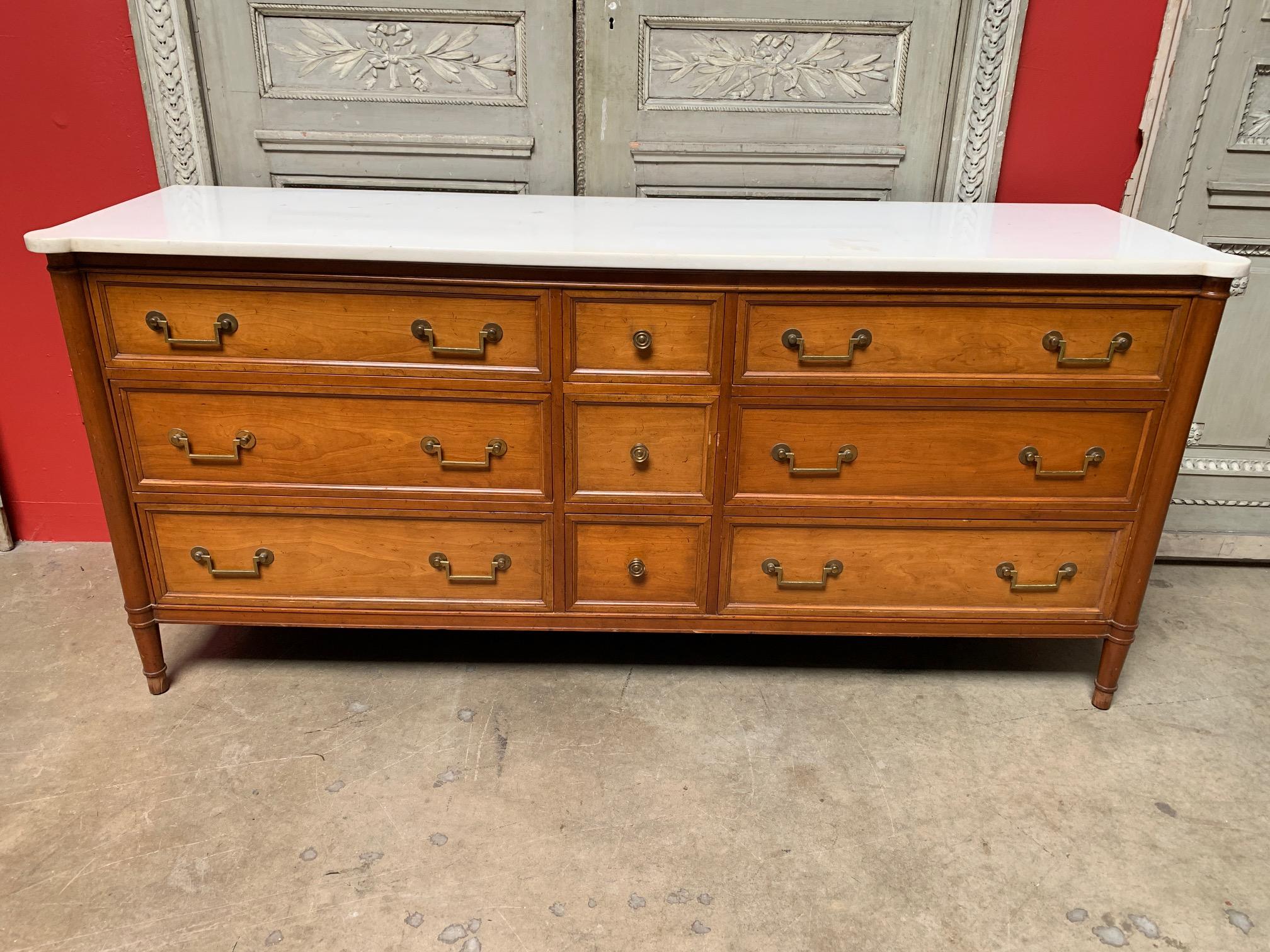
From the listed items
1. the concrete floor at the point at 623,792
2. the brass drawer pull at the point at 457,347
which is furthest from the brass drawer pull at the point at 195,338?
the concrete floor at the point at 623,792

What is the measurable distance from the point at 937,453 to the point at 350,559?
1.30 metres

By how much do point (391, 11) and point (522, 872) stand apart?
6.55 feet

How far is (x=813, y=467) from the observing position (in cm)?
191

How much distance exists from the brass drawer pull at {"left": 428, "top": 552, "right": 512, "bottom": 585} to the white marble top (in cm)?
65

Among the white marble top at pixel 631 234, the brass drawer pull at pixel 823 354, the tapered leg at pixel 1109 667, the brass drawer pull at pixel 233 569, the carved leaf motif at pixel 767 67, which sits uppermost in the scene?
the carved leaf motif at pixel 767 67

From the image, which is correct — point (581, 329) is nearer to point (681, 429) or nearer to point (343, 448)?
point (681, 429)

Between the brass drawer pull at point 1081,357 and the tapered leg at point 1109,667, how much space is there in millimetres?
660

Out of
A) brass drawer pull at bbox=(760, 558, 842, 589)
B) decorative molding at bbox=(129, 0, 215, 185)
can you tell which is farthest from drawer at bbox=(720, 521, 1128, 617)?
decorative molding at bbox=(129, 0, 215, 185)

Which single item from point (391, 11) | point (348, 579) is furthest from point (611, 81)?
point (348, 579)

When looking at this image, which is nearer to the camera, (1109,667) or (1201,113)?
(1109,667)

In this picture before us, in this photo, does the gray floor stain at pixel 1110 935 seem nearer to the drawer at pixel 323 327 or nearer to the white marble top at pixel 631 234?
the white marble top at pixel 631 234

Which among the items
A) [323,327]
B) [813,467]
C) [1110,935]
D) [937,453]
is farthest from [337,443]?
[1110,935]

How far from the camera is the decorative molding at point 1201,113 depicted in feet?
7.37

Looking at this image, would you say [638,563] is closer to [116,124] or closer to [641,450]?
[641,450]
